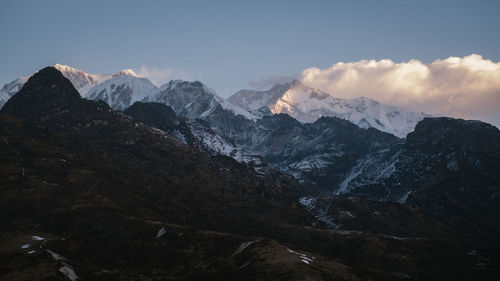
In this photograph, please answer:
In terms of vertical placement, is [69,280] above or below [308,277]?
below

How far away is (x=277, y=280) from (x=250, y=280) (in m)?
13.2

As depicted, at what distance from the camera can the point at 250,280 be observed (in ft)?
656

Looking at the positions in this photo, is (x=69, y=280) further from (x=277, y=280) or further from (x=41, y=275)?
(x=277, y=280)

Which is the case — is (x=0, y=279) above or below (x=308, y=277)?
below

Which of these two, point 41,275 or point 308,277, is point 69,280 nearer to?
point 41,275

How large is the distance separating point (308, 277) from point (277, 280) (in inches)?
506

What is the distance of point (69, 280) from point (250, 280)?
7496cm

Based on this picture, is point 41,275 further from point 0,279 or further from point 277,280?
point 277,280

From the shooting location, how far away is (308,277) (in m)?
194

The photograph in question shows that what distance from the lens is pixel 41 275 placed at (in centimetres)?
19525

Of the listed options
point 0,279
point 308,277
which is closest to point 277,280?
point 308,277

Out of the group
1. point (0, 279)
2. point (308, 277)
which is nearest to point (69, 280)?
point (0, 279)

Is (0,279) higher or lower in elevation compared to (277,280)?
lower

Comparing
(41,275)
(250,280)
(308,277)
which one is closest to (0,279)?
(41,275)
